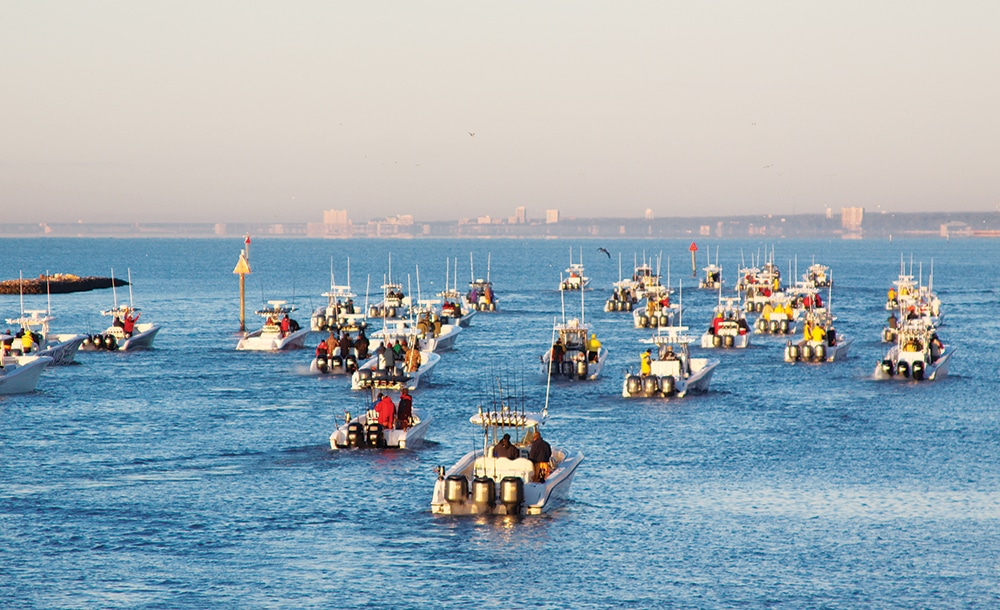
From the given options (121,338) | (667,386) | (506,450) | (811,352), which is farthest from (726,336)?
(506,450)

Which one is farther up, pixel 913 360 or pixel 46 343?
pixel 46 343

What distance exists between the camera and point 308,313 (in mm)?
95625

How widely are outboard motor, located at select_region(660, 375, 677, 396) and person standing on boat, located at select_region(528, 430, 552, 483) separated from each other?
18344 mm

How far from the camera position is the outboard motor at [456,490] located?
84.4ft

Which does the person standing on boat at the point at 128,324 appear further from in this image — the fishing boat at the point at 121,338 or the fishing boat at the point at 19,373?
the fishing boat at the point at 19,373

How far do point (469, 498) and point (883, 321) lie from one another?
208 ft

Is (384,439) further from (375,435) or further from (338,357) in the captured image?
(338,357)

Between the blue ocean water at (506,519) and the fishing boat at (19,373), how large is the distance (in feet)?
3.31

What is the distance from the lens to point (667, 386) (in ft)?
147

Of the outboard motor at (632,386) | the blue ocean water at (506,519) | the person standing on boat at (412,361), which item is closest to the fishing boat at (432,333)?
the blue ocean water at (506,519)

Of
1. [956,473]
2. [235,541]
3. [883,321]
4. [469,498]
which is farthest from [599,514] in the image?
[883,321]

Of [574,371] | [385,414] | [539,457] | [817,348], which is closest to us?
[539,457]

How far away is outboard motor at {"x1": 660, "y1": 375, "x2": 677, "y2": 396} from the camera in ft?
147

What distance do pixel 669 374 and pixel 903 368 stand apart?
413 inches
